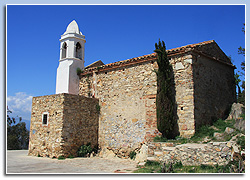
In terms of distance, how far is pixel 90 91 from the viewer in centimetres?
1525

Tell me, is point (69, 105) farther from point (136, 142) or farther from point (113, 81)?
point (136, 142)

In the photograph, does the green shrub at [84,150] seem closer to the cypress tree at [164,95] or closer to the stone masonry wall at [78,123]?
the stone masonry wall at [78,123]

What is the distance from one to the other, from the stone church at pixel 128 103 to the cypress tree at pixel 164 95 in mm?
366

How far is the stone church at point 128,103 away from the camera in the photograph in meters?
11.7

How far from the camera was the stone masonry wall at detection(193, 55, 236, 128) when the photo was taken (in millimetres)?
11648

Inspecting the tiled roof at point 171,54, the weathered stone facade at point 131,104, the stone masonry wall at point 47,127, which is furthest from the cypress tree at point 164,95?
the stone masonry wall at point 47,127

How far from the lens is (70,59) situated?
15742 mm

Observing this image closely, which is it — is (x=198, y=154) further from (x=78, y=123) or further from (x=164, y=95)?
(x=78, y=123)

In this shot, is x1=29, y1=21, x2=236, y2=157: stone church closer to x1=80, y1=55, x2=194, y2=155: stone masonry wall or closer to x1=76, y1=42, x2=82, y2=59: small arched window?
x1=80, y1=55, x2=194, y2=155: stone masonry wall

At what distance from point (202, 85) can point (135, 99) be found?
11.0 feet

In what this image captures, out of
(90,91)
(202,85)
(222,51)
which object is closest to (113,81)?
(90,91)

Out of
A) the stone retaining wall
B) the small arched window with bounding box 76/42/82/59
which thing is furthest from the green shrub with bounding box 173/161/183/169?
the small arched window with bounding box 76/42/82/59

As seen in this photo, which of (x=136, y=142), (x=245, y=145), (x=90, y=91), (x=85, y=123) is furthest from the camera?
(x=90, y=91)

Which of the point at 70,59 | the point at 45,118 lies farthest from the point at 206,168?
the point at 70,59
